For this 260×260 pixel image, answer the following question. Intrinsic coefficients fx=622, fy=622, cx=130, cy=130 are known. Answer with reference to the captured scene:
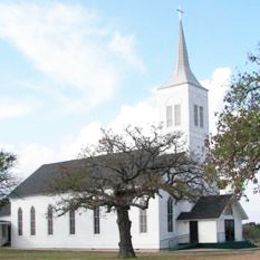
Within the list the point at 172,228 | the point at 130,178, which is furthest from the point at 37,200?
the point at 130,178

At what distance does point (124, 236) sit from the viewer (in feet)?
147

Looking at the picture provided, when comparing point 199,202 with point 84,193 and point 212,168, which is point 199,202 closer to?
point 84,193

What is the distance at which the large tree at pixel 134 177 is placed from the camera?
44.3 m

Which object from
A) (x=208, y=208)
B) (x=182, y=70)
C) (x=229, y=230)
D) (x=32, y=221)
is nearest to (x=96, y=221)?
(x=32, y=221)

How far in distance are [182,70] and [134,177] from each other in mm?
37251

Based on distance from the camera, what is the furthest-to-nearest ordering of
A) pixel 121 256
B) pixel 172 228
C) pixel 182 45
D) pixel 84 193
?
pixel 182 45, pixel 172 228, pixel 84 193, pixel 121 256

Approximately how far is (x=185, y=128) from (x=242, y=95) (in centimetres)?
4926

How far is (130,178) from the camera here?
45281mm

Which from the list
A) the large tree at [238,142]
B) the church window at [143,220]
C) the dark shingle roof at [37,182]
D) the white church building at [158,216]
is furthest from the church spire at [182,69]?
the large tree at [238,142]

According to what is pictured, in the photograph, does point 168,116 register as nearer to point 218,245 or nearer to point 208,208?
point 208,208

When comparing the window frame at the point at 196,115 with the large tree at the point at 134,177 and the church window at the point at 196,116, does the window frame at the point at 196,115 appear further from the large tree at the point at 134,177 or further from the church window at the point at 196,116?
the large tree at the point at 134,177

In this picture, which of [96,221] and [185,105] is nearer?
[96,221]

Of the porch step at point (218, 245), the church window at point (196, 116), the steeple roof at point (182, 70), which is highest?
the steeple roof at point (182, 70)

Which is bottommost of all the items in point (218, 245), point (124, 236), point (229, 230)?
point (218, 245)
